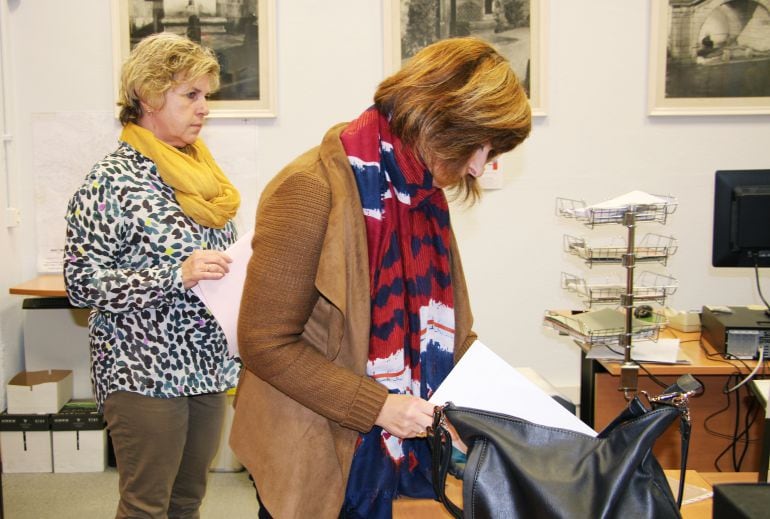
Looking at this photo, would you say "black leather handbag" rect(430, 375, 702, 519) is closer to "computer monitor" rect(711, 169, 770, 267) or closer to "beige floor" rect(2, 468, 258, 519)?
"computer monitor" rect(711, 169, 770, 267)

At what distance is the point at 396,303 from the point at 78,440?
2.38 m

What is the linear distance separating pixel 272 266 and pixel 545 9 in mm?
2627

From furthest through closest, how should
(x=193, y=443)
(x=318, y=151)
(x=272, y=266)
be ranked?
(x=193, y=443), (x=318, y=151), (x=272, y=266)

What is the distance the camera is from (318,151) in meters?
1.24

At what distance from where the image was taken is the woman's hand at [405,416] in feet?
3.87

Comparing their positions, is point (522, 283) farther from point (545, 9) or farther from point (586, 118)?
point (545, 9)

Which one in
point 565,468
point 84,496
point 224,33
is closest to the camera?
point 565,468

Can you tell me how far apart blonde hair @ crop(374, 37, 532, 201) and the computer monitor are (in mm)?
1198

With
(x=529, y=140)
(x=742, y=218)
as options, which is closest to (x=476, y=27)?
(x=529, y=140)

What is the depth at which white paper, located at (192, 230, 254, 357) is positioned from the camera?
1.68m

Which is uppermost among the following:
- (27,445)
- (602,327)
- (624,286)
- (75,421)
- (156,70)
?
(156,70)

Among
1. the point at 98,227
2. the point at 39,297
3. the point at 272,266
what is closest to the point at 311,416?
the point at 272,266

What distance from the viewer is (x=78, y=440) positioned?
3135mm

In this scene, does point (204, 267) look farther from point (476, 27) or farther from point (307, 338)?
point (476, 27)
